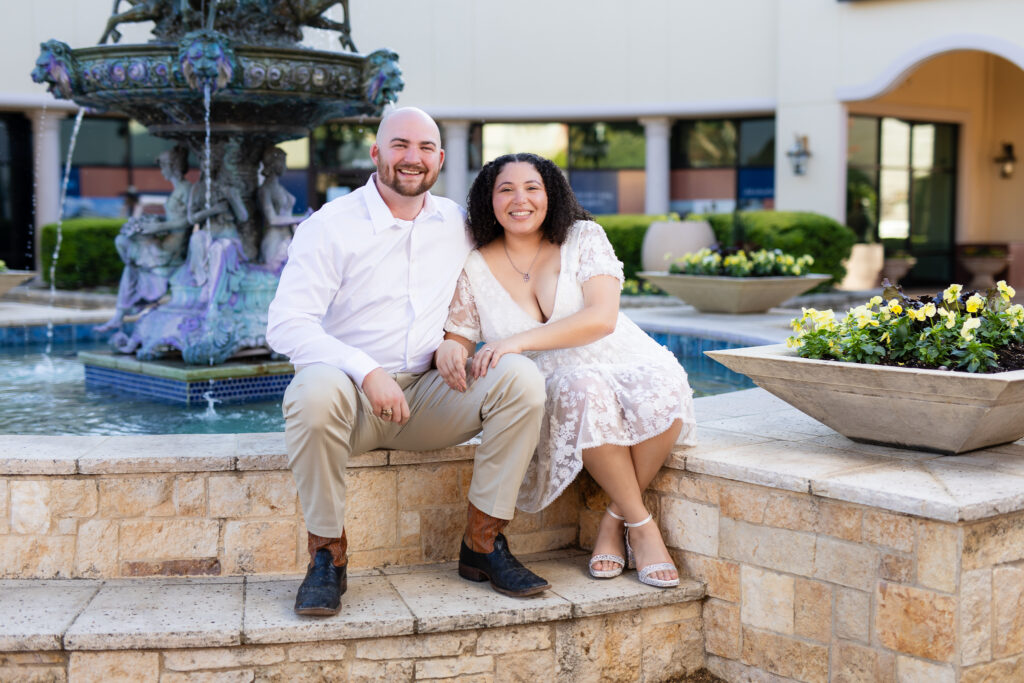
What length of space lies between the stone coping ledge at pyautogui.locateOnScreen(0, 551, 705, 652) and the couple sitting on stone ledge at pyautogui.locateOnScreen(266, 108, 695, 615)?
0.09 metres

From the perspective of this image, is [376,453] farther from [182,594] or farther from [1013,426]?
[1013,426]

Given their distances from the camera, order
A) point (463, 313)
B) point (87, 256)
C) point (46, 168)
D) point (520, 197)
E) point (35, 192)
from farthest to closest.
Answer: point (35, 192), point (46, 168), point (87, 256), point (463, 313), point (520, 197)

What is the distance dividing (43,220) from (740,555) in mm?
18200

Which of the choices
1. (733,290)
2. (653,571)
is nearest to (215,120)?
(653,571)

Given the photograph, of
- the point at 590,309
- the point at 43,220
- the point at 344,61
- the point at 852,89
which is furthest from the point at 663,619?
the point at 43,220

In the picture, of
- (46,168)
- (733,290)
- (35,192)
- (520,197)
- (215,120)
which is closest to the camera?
(520,197)

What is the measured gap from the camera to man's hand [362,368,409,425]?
11.7 feet

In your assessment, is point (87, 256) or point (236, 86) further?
point (87, 256)

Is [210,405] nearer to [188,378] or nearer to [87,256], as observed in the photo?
[188,378]

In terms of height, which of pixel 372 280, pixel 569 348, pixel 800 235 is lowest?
pixel 569 348

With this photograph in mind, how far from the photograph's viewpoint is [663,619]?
3912 mm

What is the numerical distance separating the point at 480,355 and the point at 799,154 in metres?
16.1

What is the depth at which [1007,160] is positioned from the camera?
20.6 metres

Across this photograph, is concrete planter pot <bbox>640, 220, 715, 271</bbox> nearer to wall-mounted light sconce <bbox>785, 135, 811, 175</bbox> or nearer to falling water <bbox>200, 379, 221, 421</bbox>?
wall-mounted light sconce <bbox>785, 135, 811, 175</bbox>
